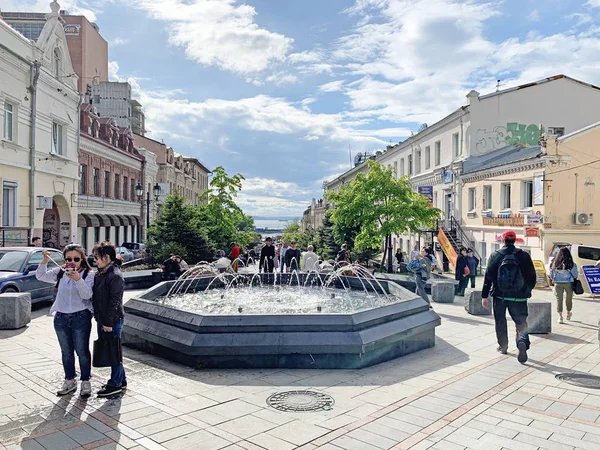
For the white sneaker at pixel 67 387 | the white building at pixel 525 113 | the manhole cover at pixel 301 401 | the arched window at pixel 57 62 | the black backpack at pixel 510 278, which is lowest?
the manhole cover at pixel 301 401

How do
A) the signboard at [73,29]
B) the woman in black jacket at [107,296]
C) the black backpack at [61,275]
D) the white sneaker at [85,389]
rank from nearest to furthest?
the woman in black jacket at [107,296] < the white sneaker at [85,389] < the black backpack at [61,275] < the signboard at [73,29]

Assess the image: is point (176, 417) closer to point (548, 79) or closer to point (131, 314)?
point (131, 314)

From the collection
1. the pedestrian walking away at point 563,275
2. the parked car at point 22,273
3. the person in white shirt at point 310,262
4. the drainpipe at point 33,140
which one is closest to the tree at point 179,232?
the drainpipe at point 33,140

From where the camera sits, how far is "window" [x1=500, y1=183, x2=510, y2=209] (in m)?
26.0

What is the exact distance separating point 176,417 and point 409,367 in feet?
12.2

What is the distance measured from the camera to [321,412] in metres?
5.57

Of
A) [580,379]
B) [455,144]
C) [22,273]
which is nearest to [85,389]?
[580,379]

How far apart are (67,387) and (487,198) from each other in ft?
85.3

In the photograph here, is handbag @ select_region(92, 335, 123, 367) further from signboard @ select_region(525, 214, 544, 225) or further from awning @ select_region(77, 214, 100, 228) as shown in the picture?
awning @ select_region(77, 214, 100, 228)

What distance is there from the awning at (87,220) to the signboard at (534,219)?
27.2 meters

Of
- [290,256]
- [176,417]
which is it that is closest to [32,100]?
[290,256]

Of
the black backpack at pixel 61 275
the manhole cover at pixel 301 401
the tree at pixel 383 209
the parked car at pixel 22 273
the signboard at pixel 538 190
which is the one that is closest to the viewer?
the manhole cover at pixel 301 401

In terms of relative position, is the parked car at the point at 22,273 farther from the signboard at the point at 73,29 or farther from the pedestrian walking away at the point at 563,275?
the signboard at the point at 73,29

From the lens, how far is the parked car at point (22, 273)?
11844 mm
